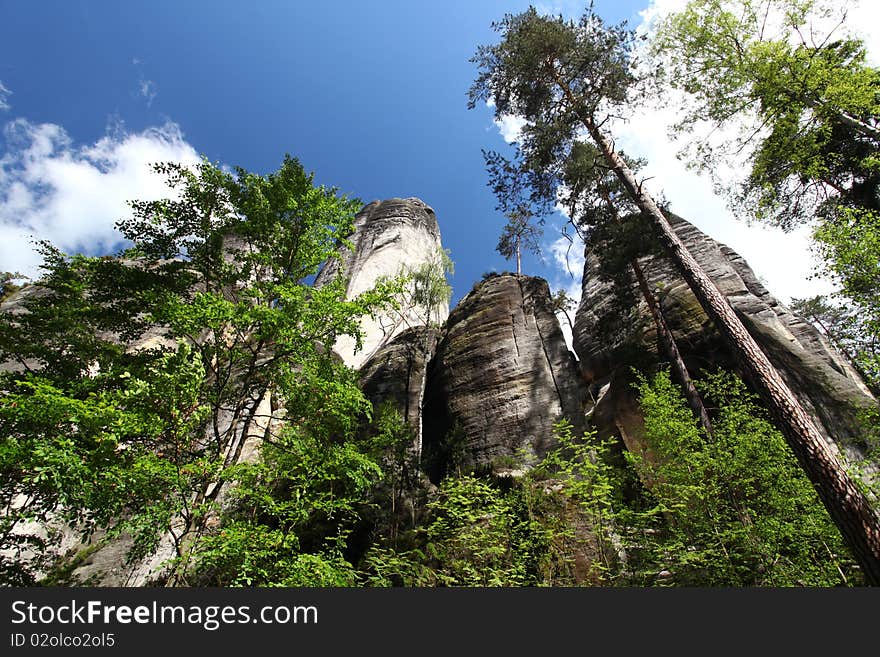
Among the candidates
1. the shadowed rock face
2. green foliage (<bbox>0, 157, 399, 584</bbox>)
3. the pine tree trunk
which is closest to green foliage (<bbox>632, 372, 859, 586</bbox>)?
the pine tree trunk

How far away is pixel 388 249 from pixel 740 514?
85.3 feet

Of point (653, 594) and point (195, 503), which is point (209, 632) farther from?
point (653, 594)

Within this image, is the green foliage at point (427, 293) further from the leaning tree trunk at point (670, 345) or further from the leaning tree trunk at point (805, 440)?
the leaning tree trunk at point (805, 440)

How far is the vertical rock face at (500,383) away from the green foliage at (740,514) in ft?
10.1

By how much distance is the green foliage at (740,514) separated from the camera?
4898 mm

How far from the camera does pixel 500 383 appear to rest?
457 inches

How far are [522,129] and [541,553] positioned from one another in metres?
10.9

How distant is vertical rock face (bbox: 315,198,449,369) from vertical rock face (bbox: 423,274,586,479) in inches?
364

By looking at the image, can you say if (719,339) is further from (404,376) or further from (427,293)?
(427,293)

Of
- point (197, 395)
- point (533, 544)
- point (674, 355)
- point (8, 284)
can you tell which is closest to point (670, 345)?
point (674, 355)

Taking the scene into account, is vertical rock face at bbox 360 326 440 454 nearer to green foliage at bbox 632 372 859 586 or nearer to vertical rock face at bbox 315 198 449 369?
green foliage at bbox 632 372 859 586

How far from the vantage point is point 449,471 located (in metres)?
10.2

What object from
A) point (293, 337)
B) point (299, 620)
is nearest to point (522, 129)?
point (293, 337)

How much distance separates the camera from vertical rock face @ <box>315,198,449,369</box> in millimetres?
24328
